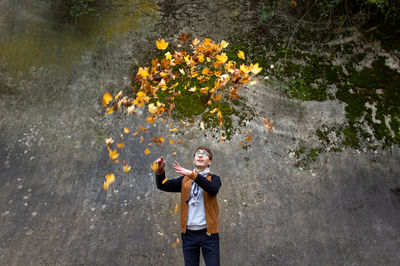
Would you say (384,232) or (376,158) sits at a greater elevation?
(376,158)

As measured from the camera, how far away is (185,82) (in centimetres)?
468

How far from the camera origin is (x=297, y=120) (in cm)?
438

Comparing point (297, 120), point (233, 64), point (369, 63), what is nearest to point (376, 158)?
point (297, 120)

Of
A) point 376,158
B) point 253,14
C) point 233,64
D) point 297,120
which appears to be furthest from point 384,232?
point 253,14

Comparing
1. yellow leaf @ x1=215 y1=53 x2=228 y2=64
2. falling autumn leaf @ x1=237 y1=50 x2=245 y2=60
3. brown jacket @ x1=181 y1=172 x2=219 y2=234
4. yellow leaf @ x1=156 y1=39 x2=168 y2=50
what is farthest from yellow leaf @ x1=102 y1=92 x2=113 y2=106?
brown jacket @ x1=181 y1=172 x2=219 y2=234

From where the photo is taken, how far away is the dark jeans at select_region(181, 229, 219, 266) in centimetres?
236

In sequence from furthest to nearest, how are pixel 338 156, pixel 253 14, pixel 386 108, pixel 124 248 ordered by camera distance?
1. pixel 253 14
2. pixel 386 108
3. pixel 338 156
4. pixel 124 248

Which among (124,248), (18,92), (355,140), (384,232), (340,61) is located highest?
(340,61)

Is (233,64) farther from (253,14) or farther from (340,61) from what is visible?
(340,61)

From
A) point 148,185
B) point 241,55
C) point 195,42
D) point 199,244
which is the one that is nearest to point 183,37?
point 195,42

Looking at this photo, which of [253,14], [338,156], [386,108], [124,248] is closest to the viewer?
[124,248]

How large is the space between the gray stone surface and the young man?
48.0 inches

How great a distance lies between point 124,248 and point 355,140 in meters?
3.62

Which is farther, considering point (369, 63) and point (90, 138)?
point (369, 63)
